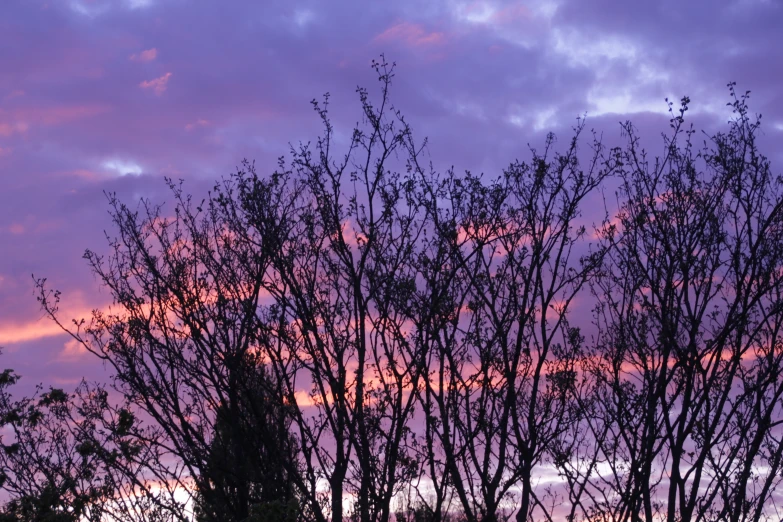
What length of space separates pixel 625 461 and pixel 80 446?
12592 millimetres

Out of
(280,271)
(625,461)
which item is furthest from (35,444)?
(625,461)

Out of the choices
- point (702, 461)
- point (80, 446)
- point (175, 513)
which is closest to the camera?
point (702, 461)

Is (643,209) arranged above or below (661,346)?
above

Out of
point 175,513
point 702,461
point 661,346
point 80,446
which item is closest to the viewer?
point 702,461

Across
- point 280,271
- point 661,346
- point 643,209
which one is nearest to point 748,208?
point 643,209

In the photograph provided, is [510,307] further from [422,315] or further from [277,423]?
[277,423]

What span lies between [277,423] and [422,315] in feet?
15.2

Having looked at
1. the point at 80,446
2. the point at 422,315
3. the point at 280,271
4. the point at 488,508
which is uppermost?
the point at 280,271

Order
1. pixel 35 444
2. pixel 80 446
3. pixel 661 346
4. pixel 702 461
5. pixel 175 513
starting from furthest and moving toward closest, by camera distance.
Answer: pixel 35 444 → pixel 80 446 → pixel 175 513 → pixel 661 346 → pixel 702 461

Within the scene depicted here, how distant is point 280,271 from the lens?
60.0ft

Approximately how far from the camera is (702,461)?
53.1 ft

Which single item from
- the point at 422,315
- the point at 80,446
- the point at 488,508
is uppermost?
the point at 422,315

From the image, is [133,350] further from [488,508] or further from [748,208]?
[748,208]

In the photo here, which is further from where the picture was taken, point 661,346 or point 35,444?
point 35,444
